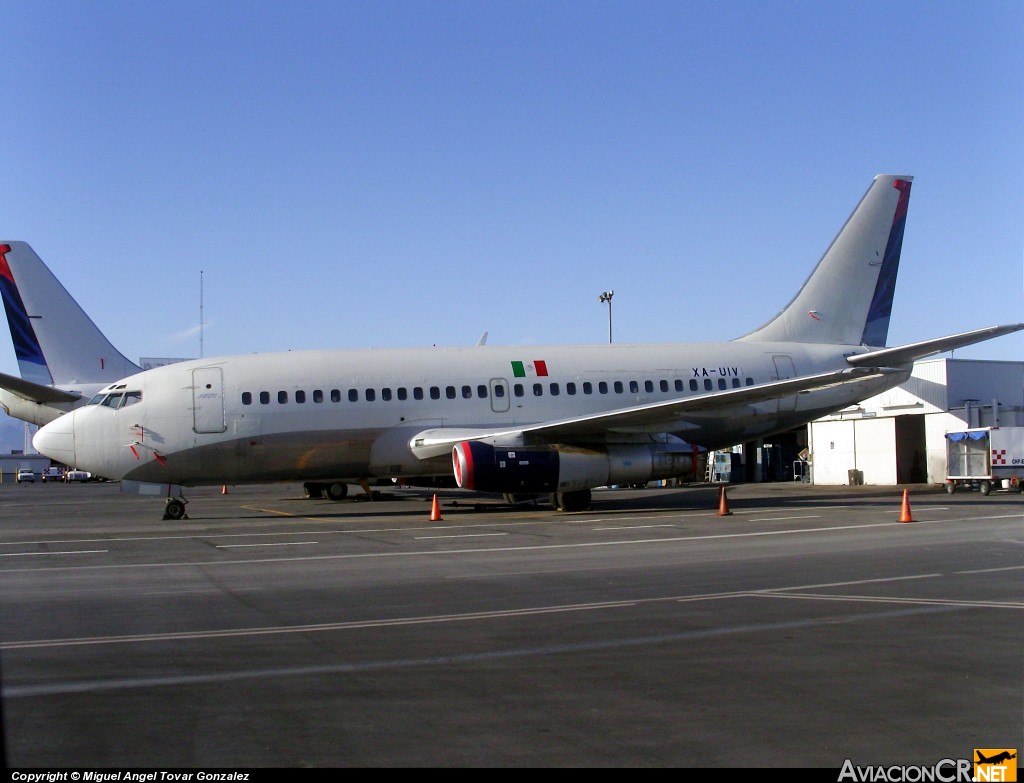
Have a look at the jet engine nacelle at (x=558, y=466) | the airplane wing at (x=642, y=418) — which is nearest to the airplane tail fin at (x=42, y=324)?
the airplane wing at (x=642, y=418)

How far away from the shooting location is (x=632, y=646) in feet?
27.6

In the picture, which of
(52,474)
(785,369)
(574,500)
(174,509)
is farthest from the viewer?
(52,474)

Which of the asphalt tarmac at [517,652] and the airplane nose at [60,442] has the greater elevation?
the airplane nose at [60,442]

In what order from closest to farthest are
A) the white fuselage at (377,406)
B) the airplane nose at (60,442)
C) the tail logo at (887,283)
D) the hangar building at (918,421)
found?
1. the airplane nose at (60,442)
2. the white fuselage at (377,406)
3. the tail logo at (887,283)
4. the hangar building at (918,421)

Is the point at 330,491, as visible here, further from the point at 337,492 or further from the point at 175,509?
the point at 175,509

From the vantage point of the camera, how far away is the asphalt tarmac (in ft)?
18.5

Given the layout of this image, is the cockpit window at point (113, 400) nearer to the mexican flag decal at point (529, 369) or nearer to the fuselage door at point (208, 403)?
the fuselage door at point (208, 403)

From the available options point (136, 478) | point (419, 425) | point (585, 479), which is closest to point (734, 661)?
point (585, 479)

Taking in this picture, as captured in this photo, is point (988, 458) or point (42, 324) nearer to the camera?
point (988, 458)

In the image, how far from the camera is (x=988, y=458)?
31875 mm

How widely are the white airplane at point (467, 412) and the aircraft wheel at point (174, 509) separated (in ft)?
0.13

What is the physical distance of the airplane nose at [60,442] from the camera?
24.1 meters

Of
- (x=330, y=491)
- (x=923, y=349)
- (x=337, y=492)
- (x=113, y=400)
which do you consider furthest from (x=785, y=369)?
(x=113, y=400)

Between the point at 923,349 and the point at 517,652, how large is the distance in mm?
20410
